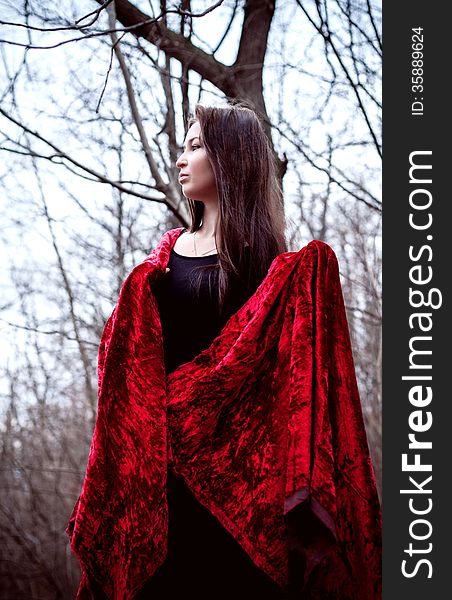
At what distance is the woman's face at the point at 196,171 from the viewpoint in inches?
70.6

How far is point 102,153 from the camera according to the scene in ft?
10.8

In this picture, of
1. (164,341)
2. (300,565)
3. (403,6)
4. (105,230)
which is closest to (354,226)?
(105,230)

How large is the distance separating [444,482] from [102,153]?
225 centimetres

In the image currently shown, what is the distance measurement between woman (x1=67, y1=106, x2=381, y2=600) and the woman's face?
21 centimetres

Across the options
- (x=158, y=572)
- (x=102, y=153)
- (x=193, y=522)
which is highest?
(x=102, y=153)

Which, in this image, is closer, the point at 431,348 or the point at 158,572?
the point at 158,572

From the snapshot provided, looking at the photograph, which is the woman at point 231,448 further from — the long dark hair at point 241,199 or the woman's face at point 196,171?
the woman's face at point 196,171

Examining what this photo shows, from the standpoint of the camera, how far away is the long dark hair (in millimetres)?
1748

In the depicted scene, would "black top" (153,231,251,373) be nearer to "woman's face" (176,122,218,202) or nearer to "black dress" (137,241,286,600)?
"woman's face" (176,122,218,202)

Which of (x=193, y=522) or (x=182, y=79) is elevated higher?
(x=182, y=79)

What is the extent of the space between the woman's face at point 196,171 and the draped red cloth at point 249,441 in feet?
1.01

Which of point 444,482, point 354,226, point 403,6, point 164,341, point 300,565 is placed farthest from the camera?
point 354,226

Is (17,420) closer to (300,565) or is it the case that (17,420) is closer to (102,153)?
(102,153)

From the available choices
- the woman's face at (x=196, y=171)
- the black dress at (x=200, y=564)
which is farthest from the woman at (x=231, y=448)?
the woman's face at (x=196, y=171)
